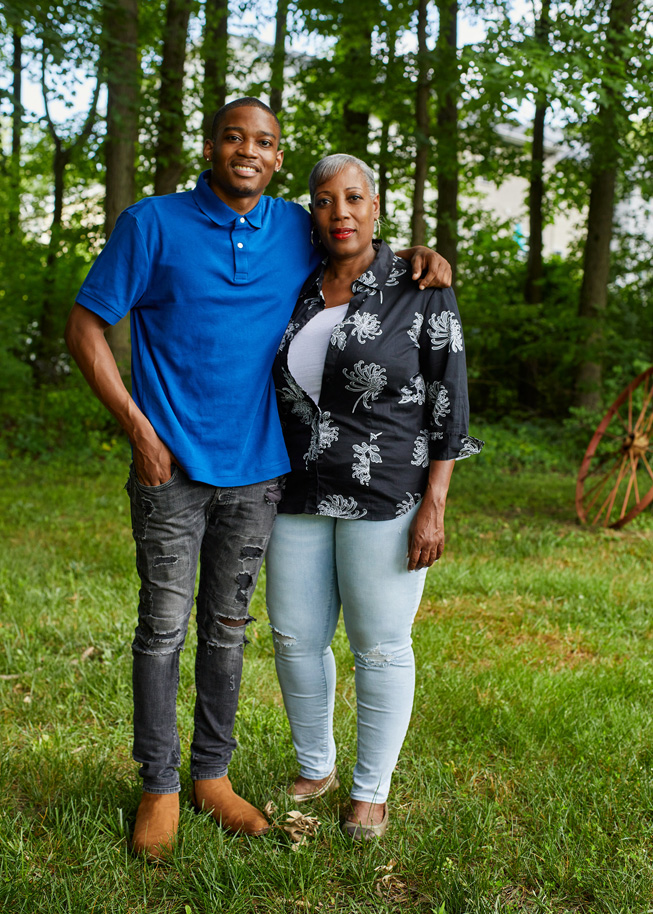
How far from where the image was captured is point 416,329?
2301mm

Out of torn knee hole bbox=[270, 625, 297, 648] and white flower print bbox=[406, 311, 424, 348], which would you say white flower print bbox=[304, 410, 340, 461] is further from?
torn knee hole bbox=[270, 625, 297, 648]

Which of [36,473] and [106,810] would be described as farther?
[36,473]

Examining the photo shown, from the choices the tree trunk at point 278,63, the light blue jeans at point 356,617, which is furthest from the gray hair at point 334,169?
the tree trunk at point 278,63

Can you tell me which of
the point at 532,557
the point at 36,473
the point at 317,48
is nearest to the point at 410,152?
the point at 317,48

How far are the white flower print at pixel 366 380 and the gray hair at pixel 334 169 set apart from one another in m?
0.54

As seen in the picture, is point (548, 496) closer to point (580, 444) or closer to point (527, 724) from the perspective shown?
point (580, 444)

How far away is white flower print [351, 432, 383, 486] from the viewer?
7.61ft

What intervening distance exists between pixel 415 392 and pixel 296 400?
1.16ft

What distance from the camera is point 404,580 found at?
94.0 inches

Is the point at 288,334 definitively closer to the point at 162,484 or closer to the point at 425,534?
the point at 162,484

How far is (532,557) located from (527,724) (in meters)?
2.89

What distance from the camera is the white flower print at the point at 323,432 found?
2332mm

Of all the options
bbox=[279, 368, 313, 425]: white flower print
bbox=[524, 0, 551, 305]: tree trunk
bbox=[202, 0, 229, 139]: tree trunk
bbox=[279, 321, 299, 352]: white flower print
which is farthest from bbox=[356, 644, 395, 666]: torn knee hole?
bbox=[524, 0, 551, 305]: tree trunk

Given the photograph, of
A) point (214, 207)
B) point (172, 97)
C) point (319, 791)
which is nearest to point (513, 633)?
point (319, 791)
